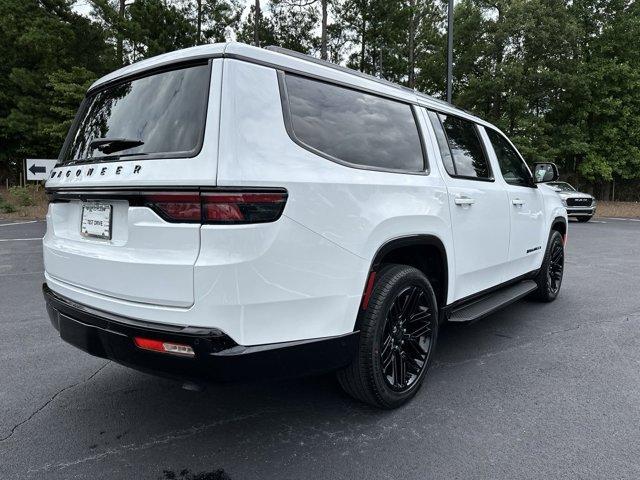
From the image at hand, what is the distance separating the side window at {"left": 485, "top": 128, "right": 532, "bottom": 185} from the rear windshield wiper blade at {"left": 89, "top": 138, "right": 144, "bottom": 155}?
3107mm

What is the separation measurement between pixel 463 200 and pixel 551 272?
288cm

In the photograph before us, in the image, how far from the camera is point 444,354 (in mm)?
3727

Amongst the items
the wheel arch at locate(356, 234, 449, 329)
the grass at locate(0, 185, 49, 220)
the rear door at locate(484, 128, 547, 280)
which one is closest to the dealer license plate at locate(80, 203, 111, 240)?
the wheel arch at locate(356, 234, 449, 329)

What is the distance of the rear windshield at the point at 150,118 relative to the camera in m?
2.04

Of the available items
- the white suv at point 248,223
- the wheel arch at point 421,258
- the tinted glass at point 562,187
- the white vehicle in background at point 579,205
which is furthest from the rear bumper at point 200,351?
the tinted glass at point 562,187

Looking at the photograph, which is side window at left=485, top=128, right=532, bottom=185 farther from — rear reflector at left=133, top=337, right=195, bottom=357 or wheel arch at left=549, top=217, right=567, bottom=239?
rear reflector at left=133, top=337, right=195, bottom=357

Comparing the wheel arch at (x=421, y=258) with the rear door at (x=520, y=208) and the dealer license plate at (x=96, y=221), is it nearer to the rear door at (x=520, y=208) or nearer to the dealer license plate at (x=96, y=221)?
the rear door at (x=520, y=208)

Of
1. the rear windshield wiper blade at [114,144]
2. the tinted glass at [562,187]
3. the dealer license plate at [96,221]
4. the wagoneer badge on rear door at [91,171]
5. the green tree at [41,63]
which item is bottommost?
the dealer license plate at [96,221]

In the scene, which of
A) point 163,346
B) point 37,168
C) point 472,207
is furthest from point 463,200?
point 37,168

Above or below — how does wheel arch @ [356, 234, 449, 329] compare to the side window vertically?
below

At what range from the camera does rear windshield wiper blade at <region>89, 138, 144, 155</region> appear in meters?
2.23

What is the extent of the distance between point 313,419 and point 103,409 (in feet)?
4.20

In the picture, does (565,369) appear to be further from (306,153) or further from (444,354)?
(306,153)

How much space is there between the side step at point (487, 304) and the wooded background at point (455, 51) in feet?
74.6
